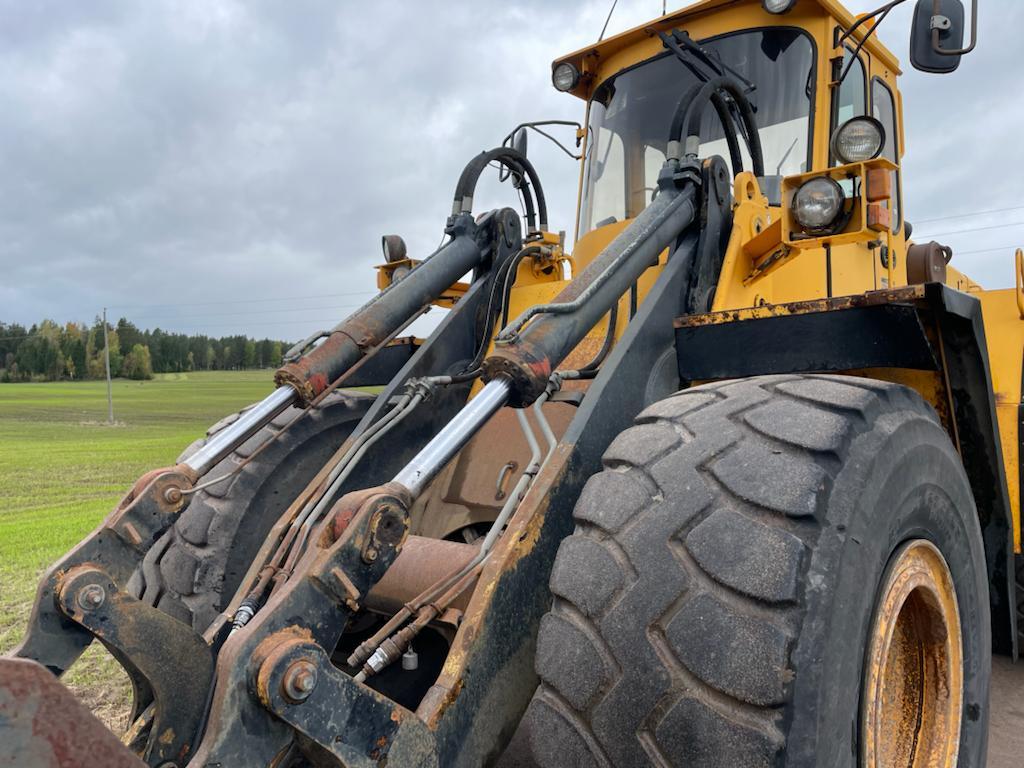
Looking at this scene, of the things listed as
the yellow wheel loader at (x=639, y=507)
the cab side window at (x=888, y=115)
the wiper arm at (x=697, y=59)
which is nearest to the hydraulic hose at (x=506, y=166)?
the yellow wheel loader at (x=639, y=507)

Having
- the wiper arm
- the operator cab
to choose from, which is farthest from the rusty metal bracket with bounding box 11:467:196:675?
the wiper arm

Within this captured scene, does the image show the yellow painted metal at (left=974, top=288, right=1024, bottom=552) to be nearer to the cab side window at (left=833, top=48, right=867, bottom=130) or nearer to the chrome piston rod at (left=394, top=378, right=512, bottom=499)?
the cab side window at (left=833, top=48, right=867, bottom=130)

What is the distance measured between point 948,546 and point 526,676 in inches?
50.3

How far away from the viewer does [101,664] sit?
4516mm

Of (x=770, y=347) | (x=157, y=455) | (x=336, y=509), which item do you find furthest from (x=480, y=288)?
(x=157, y=455)

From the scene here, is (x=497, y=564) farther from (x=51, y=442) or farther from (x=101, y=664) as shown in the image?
(x=51, y=442)

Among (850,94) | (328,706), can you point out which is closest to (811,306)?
(328,706)

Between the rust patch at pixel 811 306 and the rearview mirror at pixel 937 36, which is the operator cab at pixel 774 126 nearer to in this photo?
the rearview mirror at pixel 937 36

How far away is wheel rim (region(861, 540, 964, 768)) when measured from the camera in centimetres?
227

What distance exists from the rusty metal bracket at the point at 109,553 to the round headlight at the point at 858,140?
242 centimetres

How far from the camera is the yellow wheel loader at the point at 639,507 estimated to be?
1605 millimetres

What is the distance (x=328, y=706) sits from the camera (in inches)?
60.6

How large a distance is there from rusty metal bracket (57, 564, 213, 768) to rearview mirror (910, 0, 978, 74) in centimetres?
351

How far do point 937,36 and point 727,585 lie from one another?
2893 mm
